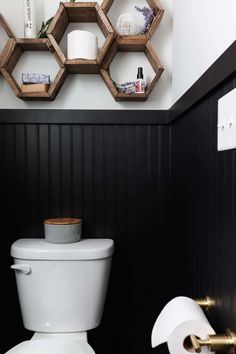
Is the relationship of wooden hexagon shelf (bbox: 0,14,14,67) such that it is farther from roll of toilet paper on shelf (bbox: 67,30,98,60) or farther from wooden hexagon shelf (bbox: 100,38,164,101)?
wooden hexagon shelf (bbox: 100,38,164,101)

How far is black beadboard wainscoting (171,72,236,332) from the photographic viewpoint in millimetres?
802

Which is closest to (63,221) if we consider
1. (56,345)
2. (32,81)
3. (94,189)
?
(94,189)

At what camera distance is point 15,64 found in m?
1.67

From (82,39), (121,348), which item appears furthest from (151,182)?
(121,348)

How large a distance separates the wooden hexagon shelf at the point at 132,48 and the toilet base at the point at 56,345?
1074 millimetres

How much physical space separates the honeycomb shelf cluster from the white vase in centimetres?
5

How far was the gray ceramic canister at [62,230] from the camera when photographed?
5.01 ft

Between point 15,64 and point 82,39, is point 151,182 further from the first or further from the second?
point 15,64

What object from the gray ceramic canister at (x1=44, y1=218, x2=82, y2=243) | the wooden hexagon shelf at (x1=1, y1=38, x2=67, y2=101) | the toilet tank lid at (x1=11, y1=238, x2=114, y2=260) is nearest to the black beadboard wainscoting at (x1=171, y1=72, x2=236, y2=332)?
the toilet tank lid at (x1=11, y1=238, x2=114, y2=260)

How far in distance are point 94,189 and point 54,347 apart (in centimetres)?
71

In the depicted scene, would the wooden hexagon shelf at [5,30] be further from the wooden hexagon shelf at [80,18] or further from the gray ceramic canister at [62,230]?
the gray ceramic canister at [62,230]

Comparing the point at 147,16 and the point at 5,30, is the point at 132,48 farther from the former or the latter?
the point at 5,30

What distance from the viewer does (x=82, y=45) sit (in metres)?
1.53

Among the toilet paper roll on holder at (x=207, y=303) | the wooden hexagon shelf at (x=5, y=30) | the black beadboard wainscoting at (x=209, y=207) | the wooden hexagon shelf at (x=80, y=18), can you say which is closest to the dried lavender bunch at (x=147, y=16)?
the wooden hexagon shelf at (x=80, y=18)
